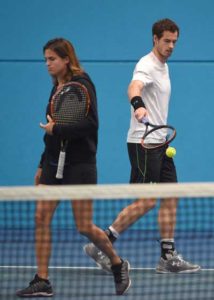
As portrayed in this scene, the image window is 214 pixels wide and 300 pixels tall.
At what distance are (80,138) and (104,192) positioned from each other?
116 cm

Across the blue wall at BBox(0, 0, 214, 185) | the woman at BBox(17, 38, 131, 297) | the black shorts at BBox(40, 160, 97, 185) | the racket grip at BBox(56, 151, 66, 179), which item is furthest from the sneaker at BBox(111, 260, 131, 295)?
the blue wall at BBox(0, 0, 214, 185)

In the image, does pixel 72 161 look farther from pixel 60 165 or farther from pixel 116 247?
pixel 116 247

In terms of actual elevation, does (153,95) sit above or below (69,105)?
above

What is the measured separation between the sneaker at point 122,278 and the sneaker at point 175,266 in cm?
61

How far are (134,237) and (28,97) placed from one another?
1516 millimetres

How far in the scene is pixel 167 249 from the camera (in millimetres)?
6852

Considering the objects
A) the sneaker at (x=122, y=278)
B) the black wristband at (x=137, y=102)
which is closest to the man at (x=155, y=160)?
the black wristband at (x=137, y=102)

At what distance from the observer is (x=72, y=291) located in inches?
237

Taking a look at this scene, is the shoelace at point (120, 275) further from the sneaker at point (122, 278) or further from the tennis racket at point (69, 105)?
the tennis racket at point (69, 105)

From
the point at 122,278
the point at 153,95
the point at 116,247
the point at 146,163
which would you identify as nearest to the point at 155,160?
the point at 146,163

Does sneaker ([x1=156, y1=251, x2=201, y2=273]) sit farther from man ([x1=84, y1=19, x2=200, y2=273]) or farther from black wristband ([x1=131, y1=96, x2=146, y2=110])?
black wristband ([x1=131, y1=96, x2=146, y2=110])

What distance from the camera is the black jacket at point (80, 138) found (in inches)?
235

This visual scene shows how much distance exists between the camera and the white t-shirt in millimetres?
6773

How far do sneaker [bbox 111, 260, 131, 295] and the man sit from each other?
0.58 m
